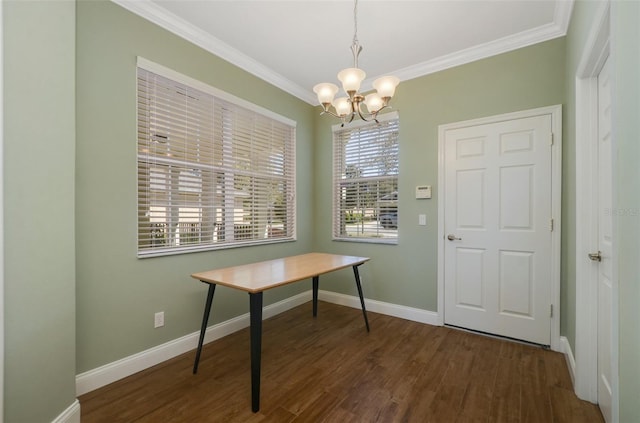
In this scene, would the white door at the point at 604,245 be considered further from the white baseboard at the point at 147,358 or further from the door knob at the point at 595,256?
the white baseboard at the point at 147,358

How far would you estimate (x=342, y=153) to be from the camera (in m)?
3.71

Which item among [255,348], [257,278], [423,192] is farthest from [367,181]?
[255,348]

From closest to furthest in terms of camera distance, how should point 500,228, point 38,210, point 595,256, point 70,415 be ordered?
point 38,210
point 70,415
point 595,256
point 500,228

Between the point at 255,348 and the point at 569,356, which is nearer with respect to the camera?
the point at 255,348

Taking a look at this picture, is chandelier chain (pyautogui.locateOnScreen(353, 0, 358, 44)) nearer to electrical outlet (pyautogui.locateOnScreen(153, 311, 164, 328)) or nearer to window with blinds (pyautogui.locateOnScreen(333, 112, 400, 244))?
window with blinds (pyautogui.locateOnScreen(333, 112, 400, 244))

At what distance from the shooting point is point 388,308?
3.25 metres

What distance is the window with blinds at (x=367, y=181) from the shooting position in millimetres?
3297

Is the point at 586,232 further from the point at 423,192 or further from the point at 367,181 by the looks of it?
the point at 367,181

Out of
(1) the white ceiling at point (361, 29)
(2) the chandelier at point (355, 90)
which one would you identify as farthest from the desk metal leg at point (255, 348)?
(1) the white ceiling at point (361, 29)

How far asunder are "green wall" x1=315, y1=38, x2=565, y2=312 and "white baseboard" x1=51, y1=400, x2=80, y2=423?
2.68 meters

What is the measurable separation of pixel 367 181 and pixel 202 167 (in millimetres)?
1939

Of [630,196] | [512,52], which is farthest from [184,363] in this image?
[512,52]

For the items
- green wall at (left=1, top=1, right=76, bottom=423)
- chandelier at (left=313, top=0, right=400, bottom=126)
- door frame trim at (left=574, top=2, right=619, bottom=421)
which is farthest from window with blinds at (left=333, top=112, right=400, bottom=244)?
green wall at (left=1, top=1, right=76, bottom=423)

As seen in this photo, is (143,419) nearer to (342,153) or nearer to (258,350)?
(258,350)
